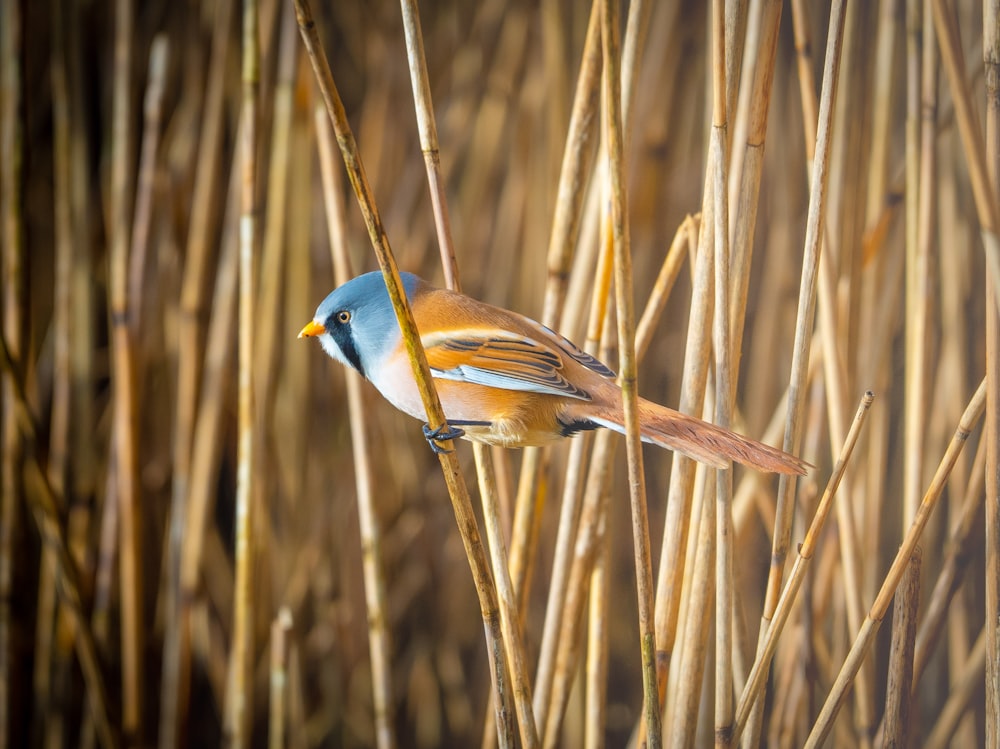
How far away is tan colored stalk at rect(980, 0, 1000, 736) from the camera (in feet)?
2.02

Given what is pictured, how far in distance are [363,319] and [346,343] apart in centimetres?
3

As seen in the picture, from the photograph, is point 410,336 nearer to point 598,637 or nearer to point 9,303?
point 598,637

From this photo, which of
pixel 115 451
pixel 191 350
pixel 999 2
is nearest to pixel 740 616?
pixel 999 2

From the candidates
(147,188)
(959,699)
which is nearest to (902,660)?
(959,699)

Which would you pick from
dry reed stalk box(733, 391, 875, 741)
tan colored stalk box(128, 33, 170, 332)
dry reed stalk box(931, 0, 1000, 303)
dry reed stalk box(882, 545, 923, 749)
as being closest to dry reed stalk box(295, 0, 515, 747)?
dry reed stalk box(733, 391, 875, 741)

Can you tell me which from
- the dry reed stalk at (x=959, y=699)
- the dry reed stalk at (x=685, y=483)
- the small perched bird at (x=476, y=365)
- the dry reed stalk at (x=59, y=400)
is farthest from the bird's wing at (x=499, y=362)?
the dry reed stalk at (x=59, y=400)

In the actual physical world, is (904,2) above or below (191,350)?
above

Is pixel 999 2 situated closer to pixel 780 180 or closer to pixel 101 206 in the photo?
pixel 780 180

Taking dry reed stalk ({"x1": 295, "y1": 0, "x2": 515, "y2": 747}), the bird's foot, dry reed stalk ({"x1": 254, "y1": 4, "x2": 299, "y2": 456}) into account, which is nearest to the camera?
dry reed stalk ({"x1": 295, "y1": 0, "x2": 515, "y2": 747})

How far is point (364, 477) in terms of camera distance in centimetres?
87

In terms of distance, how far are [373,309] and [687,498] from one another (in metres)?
0.33

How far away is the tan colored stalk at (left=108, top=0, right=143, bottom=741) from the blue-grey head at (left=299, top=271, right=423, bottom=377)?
0.55m

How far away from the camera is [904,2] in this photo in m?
0.69

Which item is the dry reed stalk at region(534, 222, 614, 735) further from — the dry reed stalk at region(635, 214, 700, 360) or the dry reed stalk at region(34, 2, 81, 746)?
the dry reed stalk at region(34, 2, 81, 746)
